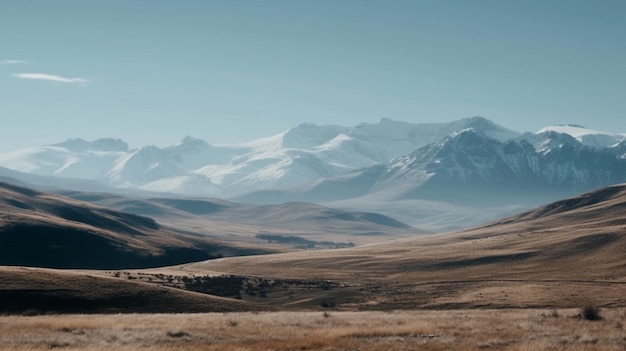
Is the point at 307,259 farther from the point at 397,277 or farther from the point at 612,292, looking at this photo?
the point at 612,292

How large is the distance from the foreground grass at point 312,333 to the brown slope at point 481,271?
26.5 meters

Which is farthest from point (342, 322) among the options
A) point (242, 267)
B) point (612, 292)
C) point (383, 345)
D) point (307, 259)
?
point (307, 259)

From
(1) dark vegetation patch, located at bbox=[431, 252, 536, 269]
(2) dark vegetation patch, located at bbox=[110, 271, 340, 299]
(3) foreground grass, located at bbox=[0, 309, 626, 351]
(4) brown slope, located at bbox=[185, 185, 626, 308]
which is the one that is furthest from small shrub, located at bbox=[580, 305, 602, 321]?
(1) dark vegetation patch, located at bbox=[431, 252, 536, 269]

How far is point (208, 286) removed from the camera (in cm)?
9056

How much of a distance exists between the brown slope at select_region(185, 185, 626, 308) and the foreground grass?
26515 mm

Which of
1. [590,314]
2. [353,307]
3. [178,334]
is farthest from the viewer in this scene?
[353,307]

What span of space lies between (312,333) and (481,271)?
84877mm

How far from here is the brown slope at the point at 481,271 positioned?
7244cm

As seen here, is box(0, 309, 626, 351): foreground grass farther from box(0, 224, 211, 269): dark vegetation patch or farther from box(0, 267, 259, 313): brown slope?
box(0, 224, 211, 269): dark vegetation patch

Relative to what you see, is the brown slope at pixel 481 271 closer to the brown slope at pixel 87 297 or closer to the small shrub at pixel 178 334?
the brown slope at pixel 87 297

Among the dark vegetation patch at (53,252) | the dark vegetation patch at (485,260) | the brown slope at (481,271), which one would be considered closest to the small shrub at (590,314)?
the brown slope at (481,271)

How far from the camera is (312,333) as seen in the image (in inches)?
1366

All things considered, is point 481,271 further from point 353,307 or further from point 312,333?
point 312,333

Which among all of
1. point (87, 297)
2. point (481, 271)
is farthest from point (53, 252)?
point (87, 297)
